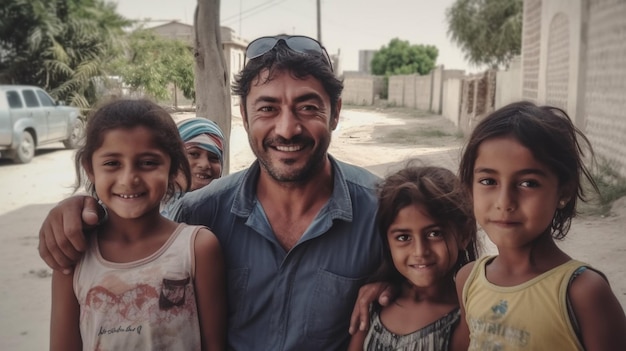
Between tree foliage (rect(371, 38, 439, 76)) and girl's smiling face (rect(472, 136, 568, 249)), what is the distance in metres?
55.1

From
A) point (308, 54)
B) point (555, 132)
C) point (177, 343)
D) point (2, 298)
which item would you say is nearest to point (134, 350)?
point (177, 343)

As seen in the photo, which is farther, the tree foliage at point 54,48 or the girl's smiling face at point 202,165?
the tree foliage at point 54,48

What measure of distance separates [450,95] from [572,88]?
1654cm

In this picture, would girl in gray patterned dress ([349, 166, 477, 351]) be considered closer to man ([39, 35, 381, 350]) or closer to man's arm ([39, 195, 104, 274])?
man ([39, 35, 381, 350])

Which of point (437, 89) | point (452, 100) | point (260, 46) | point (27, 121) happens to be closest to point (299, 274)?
point (260, 46)

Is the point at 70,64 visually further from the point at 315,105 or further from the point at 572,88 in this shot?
the point at 315,105

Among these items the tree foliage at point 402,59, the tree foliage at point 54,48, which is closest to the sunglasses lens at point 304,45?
the tree foliage at point 54,48

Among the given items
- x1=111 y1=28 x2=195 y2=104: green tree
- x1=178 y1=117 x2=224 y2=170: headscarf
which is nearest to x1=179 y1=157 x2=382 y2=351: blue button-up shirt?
x1=178 y1=117 x2=224 y2=170: headscarf

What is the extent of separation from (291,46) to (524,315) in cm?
128

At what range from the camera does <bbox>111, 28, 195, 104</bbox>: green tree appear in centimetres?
2055

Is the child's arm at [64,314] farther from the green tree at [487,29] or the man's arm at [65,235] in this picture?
the green tree at [487,29]

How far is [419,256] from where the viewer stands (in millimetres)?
2043

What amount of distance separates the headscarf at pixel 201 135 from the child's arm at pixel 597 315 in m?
2.31

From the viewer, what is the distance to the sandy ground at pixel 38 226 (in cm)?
459
